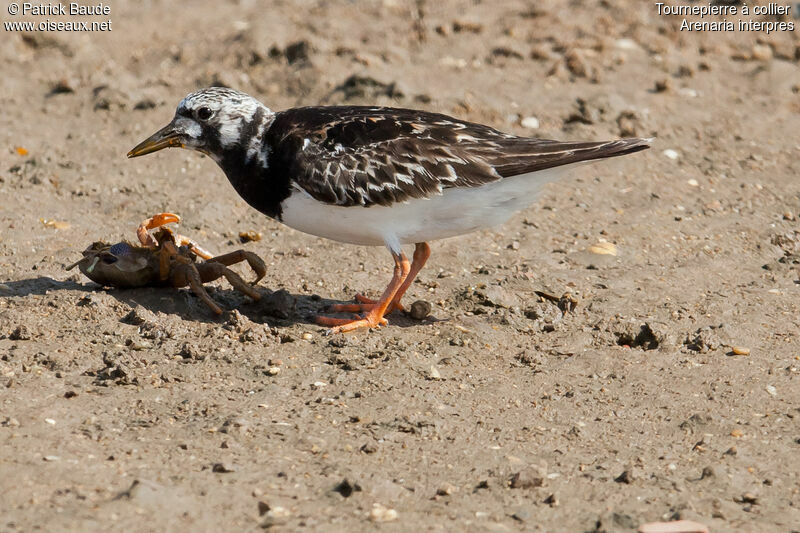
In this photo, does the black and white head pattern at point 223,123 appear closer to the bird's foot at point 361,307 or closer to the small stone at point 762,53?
the bird's foot at point 361,307

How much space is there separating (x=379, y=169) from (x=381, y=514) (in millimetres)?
2949

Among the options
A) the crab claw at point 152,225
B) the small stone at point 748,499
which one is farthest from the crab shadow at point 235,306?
the small stone at point 748,499

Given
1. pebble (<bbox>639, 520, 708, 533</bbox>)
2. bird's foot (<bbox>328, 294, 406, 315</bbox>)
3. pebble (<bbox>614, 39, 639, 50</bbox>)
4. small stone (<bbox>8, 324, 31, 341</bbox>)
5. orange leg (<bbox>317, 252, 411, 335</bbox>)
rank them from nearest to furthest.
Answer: pebble (<bbox>639, 520, 708, 533</bbox>), small stone (<bbox>8, 324, 31, 341</bbox>), orange leg (<bbox>317, 252, 411, 335</bbox>), bird's foot (<bbox>328, 294, 406, 315</bbox>), pebble (<bbox>614, 39, 639, 50</bbox>)

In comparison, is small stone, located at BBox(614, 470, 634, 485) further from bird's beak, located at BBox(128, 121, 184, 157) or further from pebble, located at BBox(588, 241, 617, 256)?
bird's beak, located at BBox(128, 121, 184, 157)

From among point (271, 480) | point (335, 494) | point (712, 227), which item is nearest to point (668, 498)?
point (335, 494)

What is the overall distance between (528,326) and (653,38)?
6.55 m

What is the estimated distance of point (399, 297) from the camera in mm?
7766

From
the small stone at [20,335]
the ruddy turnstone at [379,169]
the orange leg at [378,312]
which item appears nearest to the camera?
the small stone at [20,335]

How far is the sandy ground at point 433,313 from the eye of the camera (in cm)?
529

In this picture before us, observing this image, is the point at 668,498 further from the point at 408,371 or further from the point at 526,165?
the point at 526,165

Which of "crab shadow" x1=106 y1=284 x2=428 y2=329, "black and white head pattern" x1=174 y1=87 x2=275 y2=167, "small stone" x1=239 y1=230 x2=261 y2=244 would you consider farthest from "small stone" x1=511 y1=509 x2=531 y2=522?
"small stone" x1=239 y1=230 x2=261 y2=244

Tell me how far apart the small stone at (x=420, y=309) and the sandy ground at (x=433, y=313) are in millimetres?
163

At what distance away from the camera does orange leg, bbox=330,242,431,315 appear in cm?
774

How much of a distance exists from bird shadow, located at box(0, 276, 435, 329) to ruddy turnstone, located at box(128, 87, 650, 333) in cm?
25
